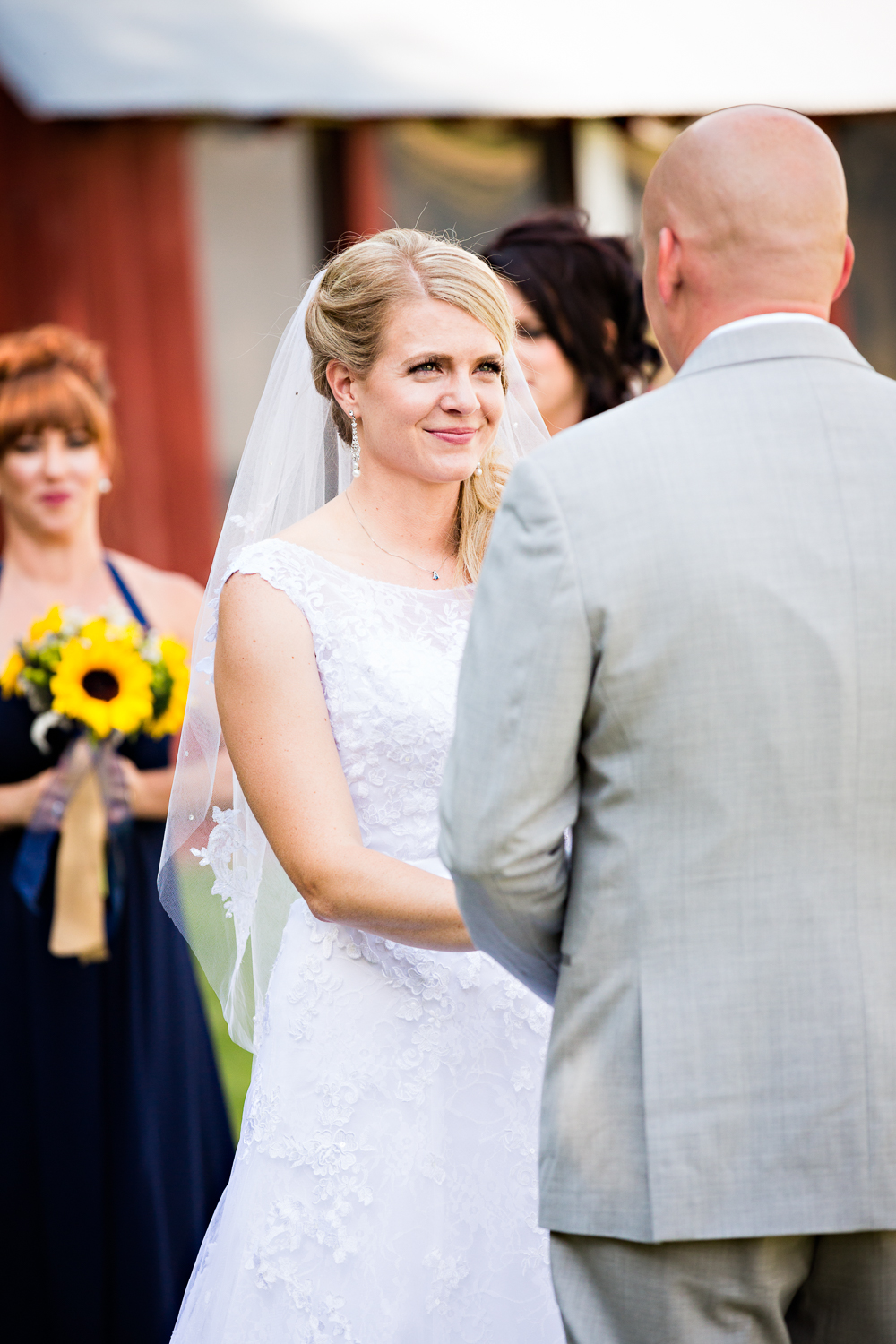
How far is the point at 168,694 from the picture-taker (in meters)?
3.85

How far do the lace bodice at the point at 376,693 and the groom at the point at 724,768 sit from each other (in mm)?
704

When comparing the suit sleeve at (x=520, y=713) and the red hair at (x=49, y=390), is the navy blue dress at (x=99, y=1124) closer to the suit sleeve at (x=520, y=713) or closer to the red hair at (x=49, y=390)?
the red hair at (x=49, y=390)

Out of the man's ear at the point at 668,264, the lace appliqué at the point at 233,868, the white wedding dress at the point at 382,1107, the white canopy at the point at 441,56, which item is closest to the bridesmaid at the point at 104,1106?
the lace appliqué at the point at 233,868

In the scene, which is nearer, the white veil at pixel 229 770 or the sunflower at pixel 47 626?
the white veil at pixel 229 770

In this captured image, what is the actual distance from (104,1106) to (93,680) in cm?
117

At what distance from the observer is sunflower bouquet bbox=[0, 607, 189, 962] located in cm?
369

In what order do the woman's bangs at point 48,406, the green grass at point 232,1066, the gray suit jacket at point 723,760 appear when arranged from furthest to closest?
the green grass at point 232,1066 < the woman's bangs at point 48,406 < the gray suit jacket at point 723,760

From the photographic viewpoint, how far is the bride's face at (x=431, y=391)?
241 cm

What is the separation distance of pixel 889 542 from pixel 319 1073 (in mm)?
1323

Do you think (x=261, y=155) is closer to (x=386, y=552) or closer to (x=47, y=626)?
(x=47, y=626)

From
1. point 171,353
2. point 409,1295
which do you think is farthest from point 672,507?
point 171,353

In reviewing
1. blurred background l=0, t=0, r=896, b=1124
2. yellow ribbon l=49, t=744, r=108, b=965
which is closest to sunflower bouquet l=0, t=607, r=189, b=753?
yellow ribbon l=49, t=744, r=108, b=965

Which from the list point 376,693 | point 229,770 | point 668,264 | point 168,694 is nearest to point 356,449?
point 376,693

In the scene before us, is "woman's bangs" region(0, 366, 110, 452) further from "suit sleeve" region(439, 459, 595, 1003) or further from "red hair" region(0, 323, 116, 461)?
"suit sleeve" region(439, 459, 595, 1003)
